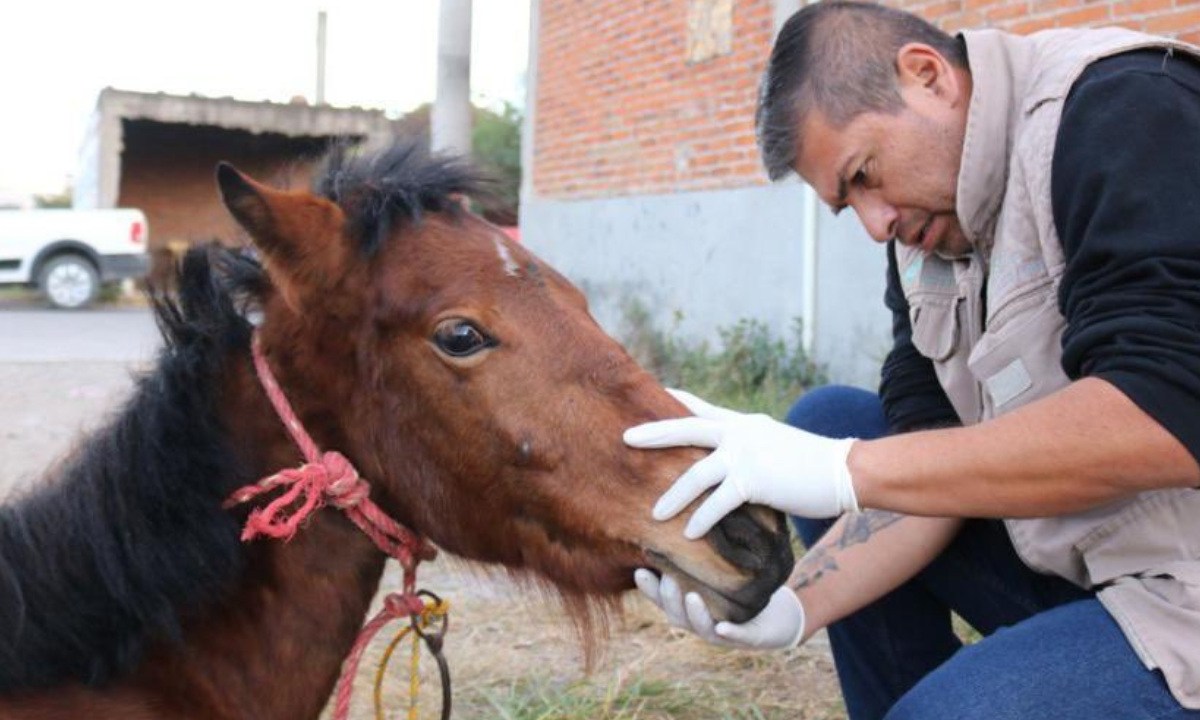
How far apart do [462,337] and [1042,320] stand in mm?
1010

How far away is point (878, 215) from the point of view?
2.35 m

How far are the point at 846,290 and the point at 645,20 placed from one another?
3.28 m

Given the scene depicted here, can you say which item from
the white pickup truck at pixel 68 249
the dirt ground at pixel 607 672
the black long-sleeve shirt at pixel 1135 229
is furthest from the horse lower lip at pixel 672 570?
the white pickup truck at pixel 68 249

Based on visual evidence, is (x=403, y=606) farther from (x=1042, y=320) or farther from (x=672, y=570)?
(x=1042, y=320)

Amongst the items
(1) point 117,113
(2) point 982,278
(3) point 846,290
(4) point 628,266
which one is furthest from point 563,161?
(1) point 117,113

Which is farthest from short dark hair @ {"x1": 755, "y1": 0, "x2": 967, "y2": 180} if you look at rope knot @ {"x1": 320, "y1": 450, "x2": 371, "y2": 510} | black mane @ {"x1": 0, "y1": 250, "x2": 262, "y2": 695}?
black mane @ {"x1": 0, "y1": 250, "x2": 262, "y2": 695}

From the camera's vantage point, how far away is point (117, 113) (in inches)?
760

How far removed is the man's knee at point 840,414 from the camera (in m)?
2.90

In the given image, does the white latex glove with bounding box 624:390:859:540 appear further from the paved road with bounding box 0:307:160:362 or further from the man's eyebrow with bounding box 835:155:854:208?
the paved road with bounding box 0:307:160:362

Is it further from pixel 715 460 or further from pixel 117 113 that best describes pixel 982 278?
pixel 117 113

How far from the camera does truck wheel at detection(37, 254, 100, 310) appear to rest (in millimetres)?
17984

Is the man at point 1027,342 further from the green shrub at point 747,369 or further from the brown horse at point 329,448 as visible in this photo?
the green shrub at point 747,369

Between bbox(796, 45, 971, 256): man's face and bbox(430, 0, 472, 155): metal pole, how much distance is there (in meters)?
5.56

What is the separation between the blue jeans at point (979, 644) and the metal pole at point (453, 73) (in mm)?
5220
